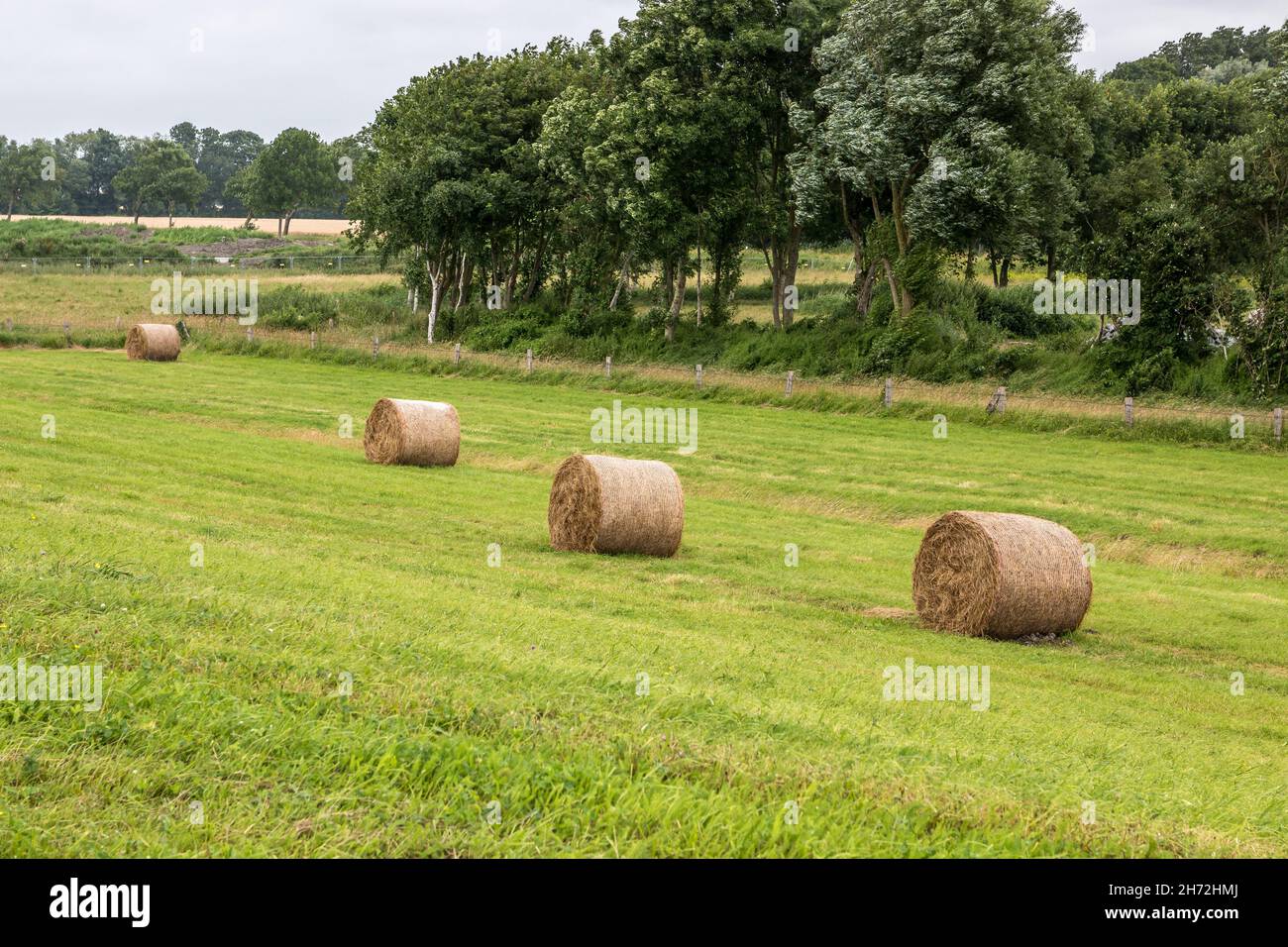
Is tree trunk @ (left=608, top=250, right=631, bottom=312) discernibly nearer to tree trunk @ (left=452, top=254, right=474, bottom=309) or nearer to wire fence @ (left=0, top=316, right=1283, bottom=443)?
wire fence @ (left=0, top=316, right=1283, bottom=443)

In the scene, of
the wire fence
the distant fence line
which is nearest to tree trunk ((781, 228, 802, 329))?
the wire fence

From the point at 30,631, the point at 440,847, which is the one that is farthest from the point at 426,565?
the point at 440,847

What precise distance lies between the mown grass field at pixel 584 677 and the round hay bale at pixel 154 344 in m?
29.0

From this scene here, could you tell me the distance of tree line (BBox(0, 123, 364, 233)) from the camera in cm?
13488

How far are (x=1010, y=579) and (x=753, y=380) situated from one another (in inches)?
1259

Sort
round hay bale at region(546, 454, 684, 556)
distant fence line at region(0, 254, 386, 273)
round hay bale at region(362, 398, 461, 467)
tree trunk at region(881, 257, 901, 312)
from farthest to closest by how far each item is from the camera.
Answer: distant fence line at region(0, 254, 386, 273)
tree trunk at region(881, 257, 901, 312)
round hay bale at region(362, 398, 461, 467)
round hay bale at region(546, 454, 684, 556)

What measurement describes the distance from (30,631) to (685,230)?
46.7 meters

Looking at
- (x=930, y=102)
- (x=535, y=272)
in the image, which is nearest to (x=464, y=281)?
(x=535, y=272)

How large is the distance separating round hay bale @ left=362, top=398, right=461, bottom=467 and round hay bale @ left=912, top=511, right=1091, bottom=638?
15.3 meters

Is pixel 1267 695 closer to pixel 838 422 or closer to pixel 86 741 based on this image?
pixel 86 741

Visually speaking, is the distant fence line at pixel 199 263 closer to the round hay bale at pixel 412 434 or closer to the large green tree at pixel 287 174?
the large green tree at pixel 287 174

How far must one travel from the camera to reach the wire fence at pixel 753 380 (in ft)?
118

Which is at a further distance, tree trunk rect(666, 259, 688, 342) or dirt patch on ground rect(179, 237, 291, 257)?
dirt patch on ground rect(179, 237, 291, 257)

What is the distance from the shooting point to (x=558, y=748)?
7.40 meters
